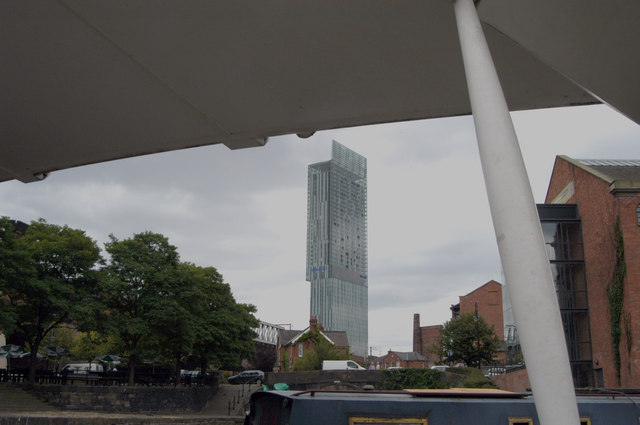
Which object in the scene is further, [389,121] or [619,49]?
[389,121]

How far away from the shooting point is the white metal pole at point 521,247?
289 cm

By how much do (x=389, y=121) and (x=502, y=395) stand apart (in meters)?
5.32

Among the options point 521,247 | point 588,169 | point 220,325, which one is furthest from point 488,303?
point 521,247

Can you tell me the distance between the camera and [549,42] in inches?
163

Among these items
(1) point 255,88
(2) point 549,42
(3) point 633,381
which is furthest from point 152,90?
(3) point 633,381

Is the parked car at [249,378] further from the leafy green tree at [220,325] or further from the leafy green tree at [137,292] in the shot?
the leafy green tree at [137,292]

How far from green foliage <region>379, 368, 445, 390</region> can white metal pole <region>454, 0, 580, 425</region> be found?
126 ft

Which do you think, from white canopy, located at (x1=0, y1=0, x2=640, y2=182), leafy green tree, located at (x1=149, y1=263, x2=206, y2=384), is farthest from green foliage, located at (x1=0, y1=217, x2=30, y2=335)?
white canopy, located at (x1=0, y1=0, x2=640, y2=182)

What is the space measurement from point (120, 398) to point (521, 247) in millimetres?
31737

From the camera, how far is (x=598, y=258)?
93.7 ft

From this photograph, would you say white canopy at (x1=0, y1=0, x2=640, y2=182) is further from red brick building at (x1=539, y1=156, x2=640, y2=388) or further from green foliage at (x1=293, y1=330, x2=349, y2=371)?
green foliage at (x1=293, y1=330, x2=349, y2=371)

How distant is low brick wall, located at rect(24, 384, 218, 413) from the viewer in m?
28.0

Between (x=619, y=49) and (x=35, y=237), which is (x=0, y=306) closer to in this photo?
(x=35, y=237)

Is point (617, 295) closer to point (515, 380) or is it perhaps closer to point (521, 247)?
point (515, 380)
